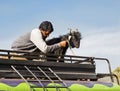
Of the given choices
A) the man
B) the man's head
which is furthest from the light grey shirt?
the man's head

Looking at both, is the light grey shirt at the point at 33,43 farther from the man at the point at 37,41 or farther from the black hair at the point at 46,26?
the black hair at the point at 46,26

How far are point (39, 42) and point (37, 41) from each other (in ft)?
0.20

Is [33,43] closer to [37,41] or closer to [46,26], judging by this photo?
[37,41]

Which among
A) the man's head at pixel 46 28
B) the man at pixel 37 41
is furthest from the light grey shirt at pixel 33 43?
the man's head at pixel 46 28

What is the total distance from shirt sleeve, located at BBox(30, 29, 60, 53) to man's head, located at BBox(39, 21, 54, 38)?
25cm

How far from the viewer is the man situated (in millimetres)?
8117

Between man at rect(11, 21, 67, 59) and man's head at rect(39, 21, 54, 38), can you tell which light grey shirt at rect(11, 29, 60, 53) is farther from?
man's head at rect(39, 21, 54, 38)

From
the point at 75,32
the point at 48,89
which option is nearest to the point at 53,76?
the point at 48,89

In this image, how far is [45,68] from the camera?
7.37 metres

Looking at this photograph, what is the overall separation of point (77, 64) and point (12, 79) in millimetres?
2024

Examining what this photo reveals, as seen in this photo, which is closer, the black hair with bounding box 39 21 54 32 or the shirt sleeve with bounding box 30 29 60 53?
the shirt sleeve with bounding box 30 29 60 53

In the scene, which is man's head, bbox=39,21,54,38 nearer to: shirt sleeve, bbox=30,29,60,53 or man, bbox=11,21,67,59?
man, bbox=11,21,67,59

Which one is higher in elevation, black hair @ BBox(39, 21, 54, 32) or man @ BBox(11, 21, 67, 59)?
black hair @ BBox(39, 21, 54, 32)

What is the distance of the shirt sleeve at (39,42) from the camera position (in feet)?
26.5
